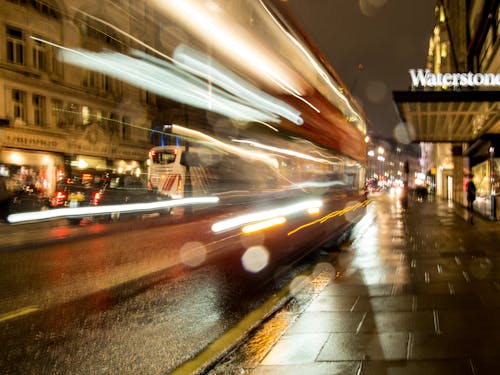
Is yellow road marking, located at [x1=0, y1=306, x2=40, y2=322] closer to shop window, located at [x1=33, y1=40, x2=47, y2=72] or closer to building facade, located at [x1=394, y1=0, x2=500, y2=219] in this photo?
shop window, located at [x1=33, y1=40, x2=47, y2=72]

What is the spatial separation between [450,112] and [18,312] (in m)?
17.9

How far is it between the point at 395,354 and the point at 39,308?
4337 mm

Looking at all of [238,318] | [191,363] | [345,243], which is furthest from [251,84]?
[191,363]

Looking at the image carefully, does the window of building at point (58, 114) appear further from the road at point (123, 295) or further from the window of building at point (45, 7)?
the window of building at point (45, 7)

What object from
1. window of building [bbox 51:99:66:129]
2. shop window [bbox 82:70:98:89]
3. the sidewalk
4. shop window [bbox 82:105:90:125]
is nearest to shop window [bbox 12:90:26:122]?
window of building [bbox 51:99:66:129]

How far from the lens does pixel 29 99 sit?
1095 cm

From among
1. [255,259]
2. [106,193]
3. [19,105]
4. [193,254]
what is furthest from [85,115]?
[255,259]

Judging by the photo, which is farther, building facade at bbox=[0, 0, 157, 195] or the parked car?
the parked car

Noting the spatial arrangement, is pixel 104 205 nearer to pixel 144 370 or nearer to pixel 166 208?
pixel 166 208

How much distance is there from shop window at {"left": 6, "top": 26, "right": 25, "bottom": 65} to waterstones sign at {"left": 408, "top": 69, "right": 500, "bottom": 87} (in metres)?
14.8

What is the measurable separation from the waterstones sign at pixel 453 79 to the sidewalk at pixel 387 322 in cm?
1102

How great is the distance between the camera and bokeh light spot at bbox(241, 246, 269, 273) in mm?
9220

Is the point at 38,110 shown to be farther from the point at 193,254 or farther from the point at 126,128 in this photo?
the point at 193,254

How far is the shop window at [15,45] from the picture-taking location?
300 inches
